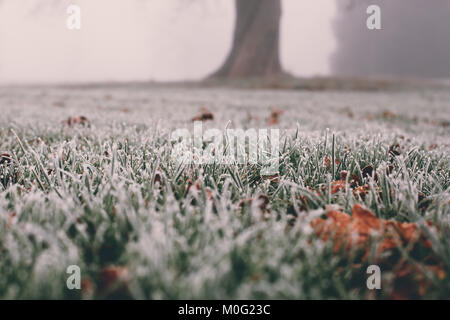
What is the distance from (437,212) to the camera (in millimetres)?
853

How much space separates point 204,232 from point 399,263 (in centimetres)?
41

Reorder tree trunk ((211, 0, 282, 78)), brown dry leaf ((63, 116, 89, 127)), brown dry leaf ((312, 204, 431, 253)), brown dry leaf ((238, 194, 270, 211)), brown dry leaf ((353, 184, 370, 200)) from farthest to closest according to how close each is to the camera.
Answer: tree trunk ((211, 0, 282, 78))
brown dry leaf ((63, 116, 89, 127))
brown dry leaf ((353, 184, 370, 200))
brown dry leaf ((238, 194, 270, 211))
brown dry leaf ((312, 204, 431, 253))

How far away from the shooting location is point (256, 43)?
19594 mm

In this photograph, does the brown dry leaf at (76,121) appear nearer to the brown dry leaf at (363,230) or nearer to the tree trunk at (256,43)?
the brown dry leaf at (363,230)

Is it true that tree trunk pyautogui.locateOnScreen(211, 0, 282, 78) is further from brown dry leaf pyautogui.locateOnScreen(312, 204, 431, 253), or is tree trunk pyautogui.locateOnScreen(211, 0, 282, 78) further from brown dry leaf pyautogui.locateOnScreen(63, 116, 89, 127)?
brown dry leaf pyautogui.locateOnScreen(312, 204, 431, 253)

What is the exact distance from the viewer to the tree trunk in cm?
1942

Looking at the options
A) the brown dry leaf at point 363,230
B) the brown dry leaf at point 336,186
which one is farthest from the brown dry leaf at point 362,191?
the brown dry leaf at point 363,230

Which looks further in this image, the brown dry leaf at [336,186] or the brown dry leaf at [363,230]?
the brown dry leaf at [336,186]

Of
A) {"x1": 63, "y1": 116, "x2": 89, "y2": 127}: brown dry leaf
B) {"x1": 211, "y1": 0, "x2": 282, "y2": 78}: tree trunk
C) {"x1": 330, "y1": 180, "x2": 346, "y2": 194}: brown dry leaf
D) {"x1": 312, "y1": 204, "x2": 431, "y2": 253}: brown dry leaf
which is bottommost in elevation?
{"x1": 312, "y1": 204, "x2": 431, "y2": 253}: brown dry leaf

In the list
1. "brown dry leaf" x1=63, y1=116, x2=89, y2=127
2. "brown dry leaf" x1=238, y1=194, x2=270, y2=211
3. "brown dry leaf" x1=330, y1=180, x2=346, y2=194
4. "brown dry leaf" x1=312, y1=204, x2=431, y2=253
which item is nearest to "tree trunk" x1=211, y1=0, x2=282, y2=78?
"brown dry leaf" x1=63, y1=116, x2=89, y2=127

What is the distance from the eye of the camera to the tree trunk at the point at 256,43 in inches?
765

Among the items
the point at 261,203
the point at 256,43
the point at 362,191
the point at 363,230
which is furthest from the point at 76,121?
the point at 256,43

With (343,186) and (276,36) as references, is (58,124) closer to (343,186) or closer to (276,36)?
(343,186)

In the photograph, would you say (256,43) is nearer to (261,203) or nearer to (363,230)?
(261,203)
